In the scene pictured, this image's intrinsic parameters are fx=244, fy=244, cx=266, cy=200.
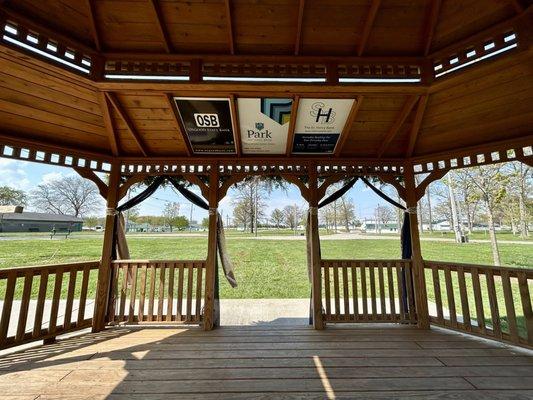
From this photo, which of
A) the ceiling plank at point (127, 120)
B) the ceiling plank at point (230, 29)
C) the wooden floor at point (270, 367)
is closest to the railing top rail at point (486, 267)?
the wooden floor at point (270, 367)

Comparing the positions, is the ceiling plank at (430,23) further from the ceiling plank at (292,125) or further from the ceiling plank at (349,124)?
the ceiling plank at (292,125)

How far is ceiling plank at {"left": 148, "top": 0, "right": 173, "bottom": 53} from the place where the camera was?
8.07ft

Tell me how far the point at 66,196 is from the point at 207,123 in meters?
24.2

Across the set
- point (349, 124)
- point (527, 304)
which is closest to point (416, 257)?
point (527, 304)

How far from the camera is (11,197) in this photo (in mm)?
19391

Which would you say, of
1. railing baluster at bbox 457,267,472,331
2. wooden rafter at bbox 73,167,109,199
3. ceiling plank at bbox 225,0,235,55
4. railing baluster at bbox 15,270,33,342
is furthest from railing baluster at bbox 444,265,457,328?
railing baluster at bbox 15,270,33,342

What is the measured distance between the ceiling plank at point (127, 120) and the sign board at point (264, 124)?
168 cm

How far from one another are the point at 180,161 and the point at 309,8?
3005mm

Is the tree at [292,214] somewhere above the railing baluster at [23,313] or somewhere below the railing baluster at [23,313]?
above

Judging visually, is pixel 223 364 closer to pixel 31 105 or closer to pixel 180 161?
pixel 180 161

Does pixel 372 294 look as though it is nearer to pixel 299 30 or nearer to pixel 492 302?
pixel 492 302

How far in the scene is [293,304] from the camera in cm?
553

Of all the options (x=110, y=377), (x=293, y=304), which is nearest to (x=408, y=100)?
(x=293, y=304)

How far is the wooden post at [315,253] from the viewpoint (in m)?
4.03
